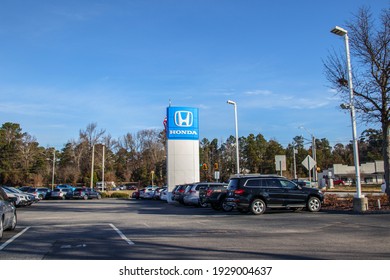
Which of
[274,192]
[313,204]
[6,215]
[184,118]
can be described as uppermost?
[184,118]

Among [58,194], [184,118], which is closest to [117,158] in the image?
[58,194]

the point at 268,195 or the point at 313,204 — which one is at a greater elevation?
the point at 268,195

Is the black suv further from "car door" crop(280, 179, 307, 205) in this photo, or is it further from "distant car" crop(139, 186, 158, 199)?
"distant car" crop(139, 186, 158, 199)

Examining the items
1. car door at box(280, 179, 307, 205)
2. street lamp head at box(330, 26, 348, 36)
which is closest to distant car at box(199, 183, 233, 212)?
car door at box(280, 179, 307, 205)

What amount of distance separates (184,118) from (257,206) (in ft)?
58.3

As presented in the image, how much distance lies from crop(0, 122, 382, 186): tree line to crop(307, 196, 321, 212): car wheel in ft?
192

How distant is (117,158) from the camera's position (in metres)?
111

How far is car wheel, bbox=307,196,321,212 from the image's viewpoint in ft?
62.6

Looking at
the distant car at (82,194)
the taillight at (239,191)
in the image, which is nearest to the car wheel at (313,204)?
the taillight at (239,191)

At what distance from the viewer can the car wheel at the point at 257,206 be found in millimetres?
18188

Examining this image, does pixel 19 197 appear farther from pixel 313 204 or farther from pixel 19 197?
pixel 313 204

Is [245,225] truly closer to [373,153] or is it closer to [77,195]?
[77,195]

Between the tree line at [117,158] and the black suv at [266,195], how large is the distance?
5868cm

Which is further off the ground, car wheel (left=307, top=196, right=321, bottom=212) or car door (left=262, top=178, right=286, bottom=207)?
car door (left=262, top=178, right=286, bottom=207)
